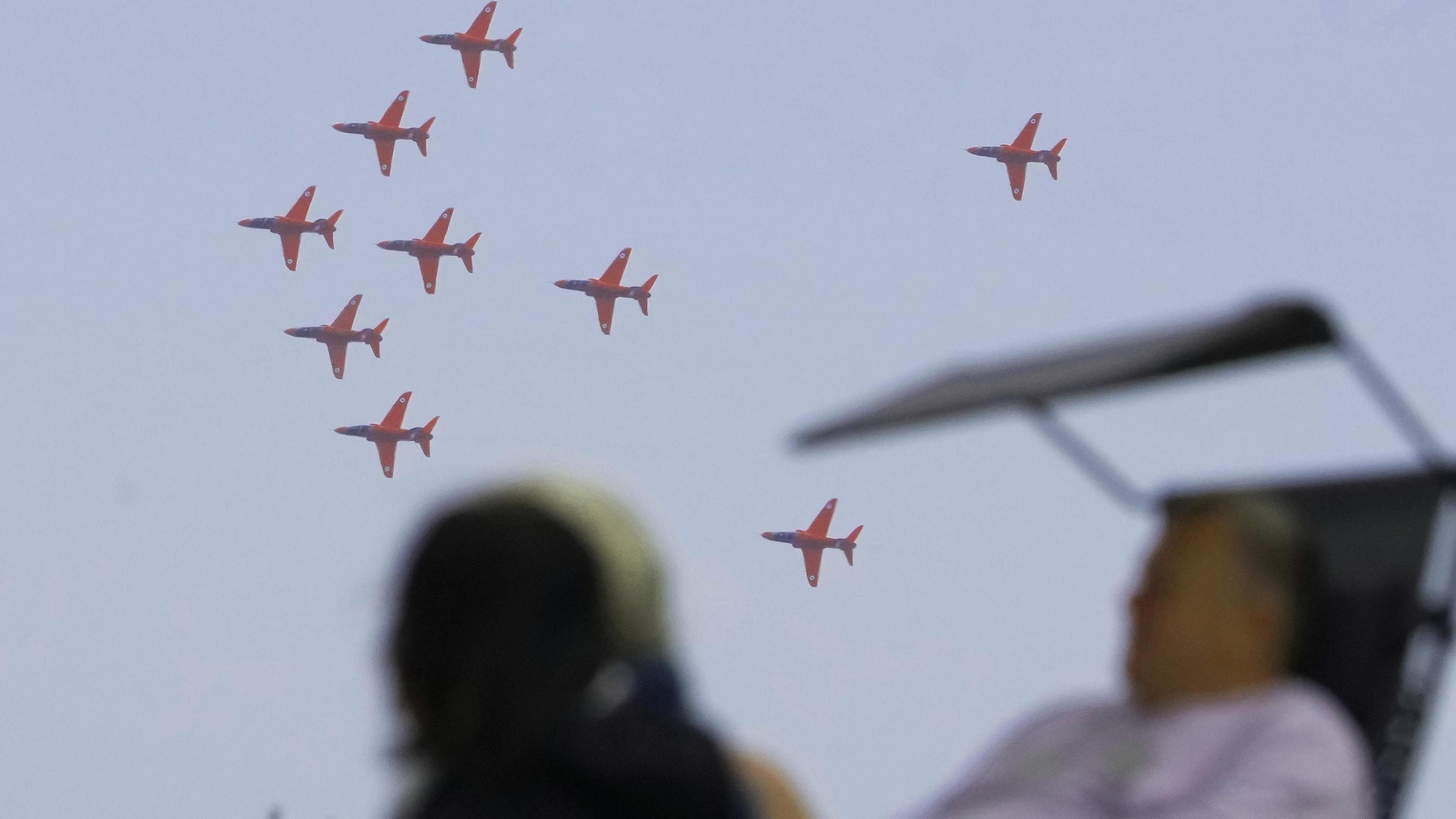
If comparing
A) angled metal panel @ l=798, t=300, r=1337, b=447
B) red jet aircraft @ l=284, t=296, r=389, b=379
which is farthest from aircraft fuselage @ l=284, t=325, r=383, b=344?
angled metal panel @ l=798, t=300, r=1337, b=447

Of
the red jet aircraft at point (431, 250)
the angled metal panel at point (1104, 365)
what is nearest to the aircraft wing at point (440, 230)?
the red jet aircraft at point (431, 250)

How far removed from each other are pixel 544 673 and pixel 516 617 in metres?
0.09

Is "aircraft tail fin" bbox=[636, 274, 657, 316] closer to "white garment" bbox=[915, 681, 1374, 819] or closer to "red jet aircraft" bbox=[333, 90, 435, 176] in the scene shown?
"red jet aircraft" bbox=[333, 90, 435, 176]

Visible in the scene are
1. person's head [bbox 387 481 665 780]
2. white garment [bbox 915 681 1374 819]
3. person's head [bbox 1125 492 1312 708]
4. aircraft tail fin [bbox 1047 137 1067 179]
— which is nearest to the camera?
person's head [bbox 387 481 665 780]

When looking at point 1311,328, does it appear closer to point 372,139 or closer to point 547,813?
point 547,813

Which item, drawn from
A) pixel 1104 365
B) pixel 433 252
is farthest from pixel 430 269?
pixel 1104 365

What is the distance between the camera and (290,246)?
84.4 meters

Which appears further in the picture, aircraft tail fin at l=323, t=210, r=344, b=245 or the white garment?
aircraft tail fin at l=323, t=210, r=344, b=245

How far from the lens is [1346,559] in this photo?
19.6 ft

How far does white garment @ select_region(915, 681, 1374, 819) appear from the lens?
180 inches

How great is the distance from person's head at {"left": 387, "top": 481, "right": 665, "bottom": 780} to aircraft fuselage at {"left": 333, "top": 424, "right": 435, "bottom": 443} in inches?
3140

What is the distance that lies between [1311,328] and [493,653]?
1.93 meters

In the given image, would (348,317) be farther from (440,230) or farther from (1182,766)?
(1182,766)

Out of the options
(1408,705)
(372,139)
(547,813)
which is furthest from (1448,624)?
(372,139)
